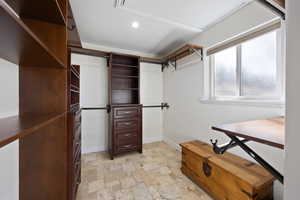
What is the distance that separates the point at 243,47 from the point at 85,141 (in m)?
3.24

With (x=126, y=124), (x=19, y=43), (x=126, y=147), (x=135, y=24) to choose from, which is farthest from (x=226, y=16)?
(x=126, y=147)

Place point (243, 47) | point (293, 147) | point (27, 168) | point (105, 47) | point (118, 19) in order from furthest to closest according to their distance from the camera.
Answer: point (105, 47), point (118, 19), point (243, 47), point (27, 168), point (293, 147)

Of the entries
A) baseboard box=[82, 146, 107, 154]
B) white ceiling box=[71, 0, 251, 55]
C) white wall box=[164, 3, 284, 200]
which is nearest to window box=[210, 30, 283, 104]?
white wall box=[164, 3, 284, 200]

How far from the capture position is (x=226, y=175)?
136cm

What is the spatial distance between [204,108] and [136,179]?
5.05 ft

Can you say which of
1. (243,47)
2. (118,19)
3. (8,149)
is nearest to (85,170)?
(8,149)

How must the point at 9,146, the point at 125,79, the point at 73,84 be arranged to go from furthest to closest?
the point at 125,79
the point at 73,84
the point at 9,146

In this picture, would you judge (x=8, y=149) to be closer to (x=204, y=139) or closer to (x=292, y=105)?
(x=292, y=105)

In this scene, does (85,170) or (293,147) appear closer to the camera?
(293,147)

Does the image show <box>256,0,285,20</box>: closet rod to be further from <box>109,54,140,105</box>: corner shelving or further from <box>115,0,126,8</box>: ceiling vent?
<box>109,54,140,105</box>: corner shelving

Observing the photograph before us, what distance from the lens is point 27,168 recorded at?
95cm

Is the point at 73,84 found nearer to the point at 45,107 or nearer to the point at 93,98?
the point at 45,107

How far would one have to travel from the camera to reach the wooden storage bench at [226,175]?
1.17 m

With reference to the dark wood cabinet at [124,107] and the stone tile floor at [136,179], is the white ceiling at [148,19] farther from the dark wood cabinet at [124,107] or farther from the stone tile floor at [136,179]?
the stone tile floor at [136,179]
